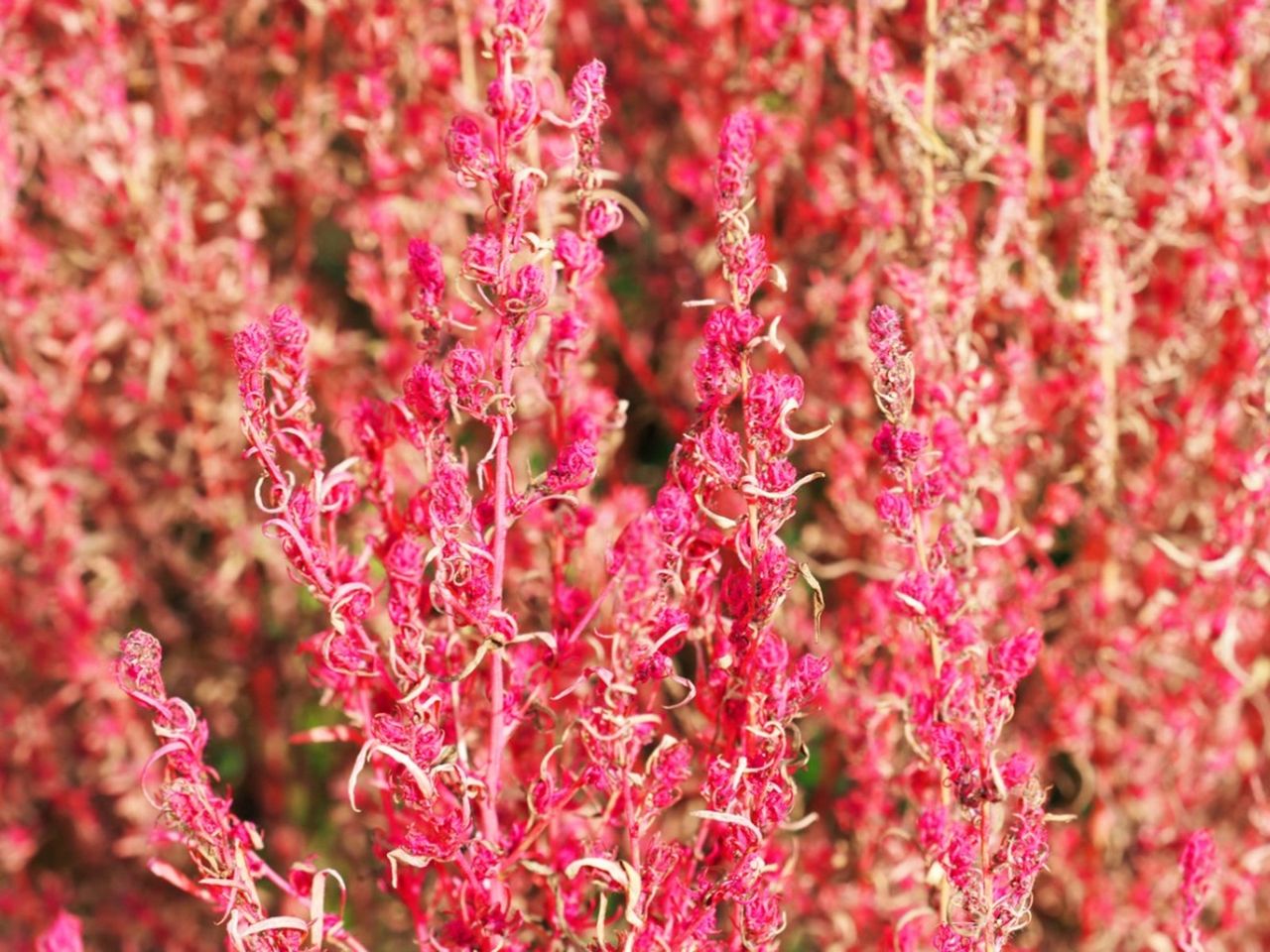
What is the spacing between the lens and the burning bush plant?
976 millimetres

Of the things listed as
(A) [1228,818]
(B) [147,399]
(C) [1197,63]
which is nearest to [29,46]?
(B) [147,399]

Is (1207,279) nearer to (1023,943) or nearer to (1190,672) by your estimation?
(1190,672)

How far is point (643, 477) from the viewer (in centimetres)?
215

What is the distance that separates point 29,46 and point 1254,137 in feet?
5.37

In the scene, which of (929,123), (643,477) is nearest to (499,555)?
(929,123)

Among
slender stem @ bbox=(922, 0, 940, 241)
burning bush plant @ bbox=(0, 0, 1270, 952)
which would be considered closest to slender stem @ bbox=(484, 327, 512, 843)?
burning bush plant @ bbox=(0, 0, 1270, 952)

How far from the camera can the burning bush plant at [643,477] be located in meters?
0.98

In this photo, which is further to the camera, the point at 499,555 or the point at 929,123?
the point at 929,123

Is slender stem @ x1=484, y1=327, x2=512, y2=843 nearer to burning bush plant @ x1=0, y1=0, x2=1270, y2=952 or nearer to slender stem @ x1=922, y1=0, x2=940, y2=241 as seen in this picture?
burning bush plant @ x1=0, y1=0, x2=1270, y2=952

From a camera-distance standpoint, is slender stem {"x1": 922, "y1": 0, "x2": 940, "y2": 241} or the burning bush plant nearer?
the burning bush plant

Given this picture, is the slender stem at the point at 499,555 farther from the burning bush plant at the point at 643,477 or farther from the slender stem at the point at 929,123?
the slender stem at the point at 929,123

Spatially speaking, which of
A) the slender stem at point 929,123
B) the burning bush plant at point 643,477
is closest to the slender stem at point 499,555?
the burning bush plant at point 643,477

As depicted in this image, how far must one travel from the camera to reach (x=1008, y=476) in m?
1.54

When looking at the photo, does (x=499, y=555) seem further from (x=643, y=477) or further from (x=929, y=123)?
(x=643, y=477)
